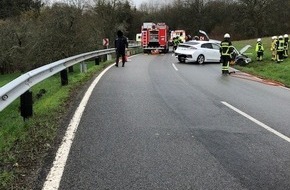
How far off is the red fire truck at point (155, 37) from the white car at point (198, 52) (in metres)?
13.1

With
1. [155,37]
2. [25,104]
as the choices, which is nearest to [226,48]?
[25,104]

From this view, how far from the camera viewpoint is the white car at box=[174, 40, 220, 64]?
25.2 m

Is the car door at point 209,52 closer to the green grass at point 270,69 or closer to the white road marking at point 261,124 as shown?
the green grass at point 270,69

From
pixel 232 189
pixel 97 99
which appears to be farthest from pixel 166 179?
pixel 97 99

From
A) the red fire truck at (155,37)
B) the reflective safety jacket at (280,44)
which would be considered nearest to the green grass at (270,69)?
the reflective safety jacket at (280,44)

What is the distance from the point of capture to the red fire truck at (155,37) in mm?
39094

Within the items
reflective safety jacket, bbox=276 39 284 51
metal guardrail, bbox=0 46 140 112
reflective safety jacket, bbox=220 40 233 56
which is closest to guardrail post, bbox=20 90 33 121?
metal guardrail, bbox=0 46 140 112

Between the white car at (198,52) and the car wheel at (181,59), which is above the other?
the white car at (198,52)

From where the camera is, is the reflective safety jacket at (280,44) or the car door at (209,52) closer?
the reflective safety jacket at (280,44)

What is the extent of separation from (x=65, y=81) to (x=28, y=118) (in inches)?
204

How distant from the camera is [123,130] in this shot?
694cm

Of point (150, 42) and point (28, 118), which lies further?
point (150, 42)

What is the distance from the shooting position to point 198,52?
25344 mm

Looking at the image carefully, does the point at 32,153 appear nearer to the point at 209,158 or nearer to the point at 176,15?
the point at 209,158
